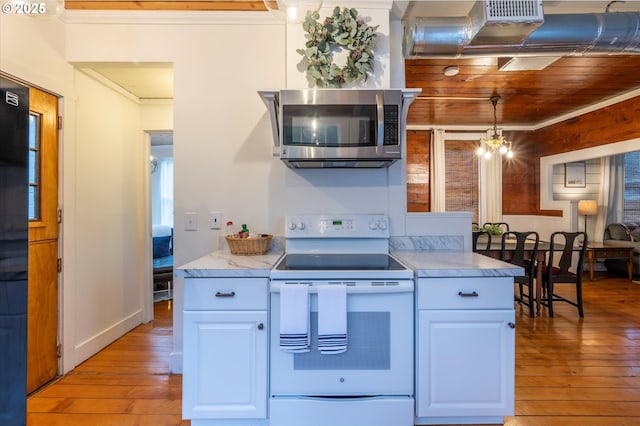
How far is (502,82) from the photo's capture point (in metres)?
4.00

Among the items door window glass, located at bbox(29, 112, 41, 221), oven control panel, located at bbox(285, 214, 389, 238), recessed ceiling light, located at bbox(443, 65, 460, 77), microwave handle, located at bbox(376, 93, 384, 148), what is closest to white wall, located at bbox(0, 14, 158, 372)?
door window glass, located at bbox(29, 112, 41, 221)

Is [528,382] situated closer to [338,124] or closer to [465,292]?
[465,292]

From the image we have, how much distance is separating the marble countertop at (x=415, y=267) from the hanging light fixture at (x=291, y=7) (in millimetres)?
1408

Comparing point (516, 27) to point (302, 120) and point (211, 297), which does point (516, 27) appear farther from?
point (211, 297)

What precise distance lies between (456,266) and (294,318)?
86 cm

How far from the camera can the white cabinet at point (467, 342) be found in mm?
1717

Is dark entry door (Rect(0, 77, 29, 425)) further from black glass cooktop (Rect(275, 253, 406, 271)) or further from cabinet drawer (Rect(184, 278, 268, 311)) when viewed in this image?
black glass cooktop (Rect(275, 253, 406, 271))

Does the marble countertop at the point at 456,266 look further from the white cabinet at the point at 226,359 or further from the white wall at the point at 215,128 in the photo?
the white cabinet at the point at 226,359

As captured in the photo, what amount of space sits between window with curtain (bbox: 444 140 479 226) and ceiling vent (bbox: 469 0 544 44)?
454 cm

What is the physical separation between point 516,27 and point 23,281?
2602 mm

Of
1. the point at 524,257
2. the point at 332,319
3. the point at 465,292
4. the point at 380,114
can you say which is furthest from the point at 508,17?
the point at 524,257

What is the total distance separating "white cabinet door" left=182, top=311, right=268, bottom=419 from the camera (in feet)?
5.63

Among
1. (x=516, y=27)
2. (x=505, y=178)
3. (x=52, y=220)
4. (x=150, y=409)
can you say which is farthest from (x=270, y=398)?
(x=505, y=178)

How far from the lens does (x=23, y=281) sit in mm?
1298
